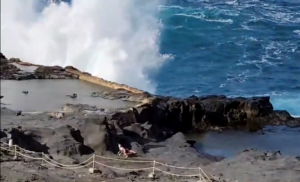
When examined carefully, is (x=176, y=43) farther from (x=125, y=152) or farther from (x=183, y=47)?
(x=125, y=152)

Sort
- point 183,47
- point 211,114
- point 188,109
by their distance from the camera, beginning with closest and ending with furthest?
point 188,109
point 211,114
point 183,47

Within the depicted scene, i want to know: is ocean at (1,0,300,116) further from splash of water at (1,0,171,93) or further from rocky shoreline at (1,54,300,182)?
rocky shoreline at (1,54,300,182)

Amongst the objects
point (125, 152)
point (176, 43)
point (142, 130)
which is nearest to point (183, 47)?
point (176, 43)

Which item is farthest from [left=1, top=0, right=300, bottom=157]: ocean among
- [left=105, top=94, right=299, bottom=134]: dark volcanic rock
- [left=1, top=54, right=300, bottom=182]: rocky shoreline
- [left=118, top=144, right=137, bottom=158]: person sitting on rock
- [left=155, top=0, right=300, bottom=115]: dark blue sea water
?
[left=118, top=144, right=137, bottom=158]: person sitting on rock

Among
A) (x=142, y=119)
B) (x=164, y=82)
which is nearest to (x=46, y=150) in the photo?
(x=142, y=119)

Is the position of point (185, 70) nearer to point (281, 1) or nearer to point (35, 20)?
point (35, 20)

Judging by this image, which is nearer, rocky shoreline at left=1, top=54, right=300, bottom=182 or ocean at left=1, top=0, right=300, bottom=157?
rocky shoreline at left=1, top=54, right=300, bottom=182
